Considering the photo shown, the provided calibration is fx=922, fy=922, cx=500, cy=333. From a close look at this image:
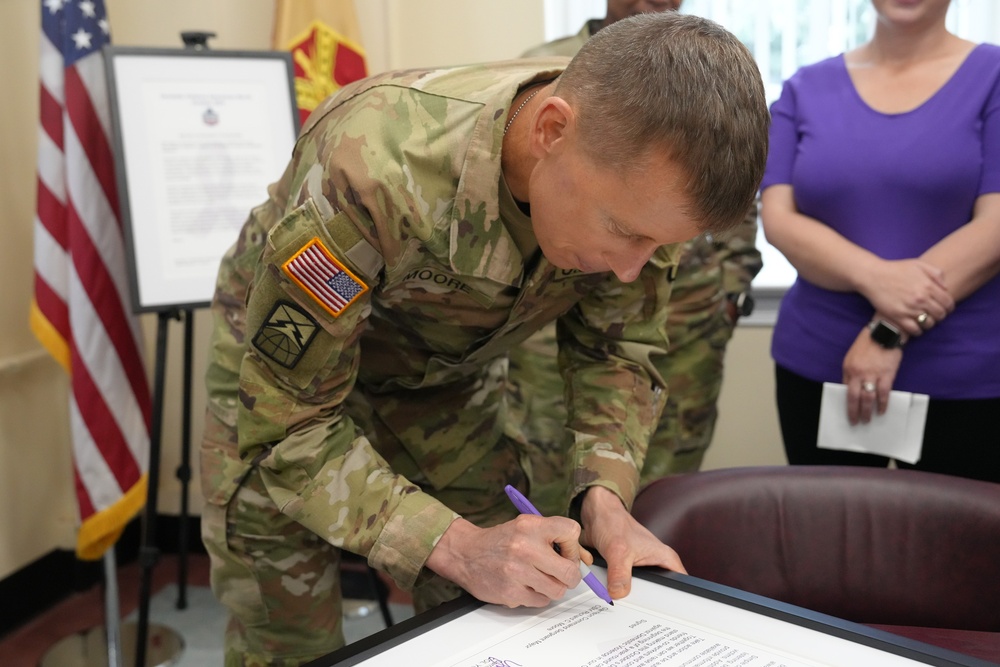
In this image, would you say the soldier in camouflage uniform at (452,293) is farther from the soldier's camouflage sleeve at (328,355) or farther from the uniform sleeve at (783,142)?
the uniform sleeve at (783,142)

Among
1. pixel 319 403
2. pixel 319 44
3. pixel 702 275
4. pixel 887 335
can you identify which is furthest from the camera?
pixel 319 44

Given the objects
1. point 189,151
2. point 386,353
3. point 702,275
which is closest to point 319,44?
point 189,151

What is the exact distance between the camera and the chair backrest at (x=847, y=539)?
1.20m

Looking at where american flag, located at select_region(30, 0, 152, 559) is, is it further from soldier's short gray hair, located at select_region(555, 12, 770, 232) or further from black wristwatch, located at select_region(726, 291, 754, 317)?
soldier's short gray hair, located at select_region(555, 12, 770, 232)

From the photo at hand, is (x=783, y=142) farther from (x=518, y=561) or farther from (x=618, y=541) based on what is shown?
(x=518, y=561)

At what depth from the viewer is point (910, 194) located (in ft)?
5.05

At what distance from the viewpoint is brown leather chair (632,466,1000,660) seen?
3.93 ft

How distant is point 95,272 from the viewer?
2.33m

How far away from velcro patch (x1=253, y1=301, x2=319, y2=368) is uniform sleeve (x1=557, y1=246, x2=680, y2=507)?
415 mm

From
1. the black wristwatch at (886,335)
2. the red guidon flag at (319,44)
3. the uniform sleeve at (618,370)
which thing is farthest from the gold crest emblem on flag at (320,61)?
the black wristwatch at (886,335)

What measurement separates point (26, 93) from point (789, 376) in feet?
7.31

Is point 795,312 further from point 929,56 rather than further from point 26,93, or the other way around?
point 26,93

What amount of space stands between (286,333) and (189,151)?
4.79ft

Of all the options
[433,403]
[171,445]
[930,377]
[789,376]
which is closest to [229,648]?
[433,403]
